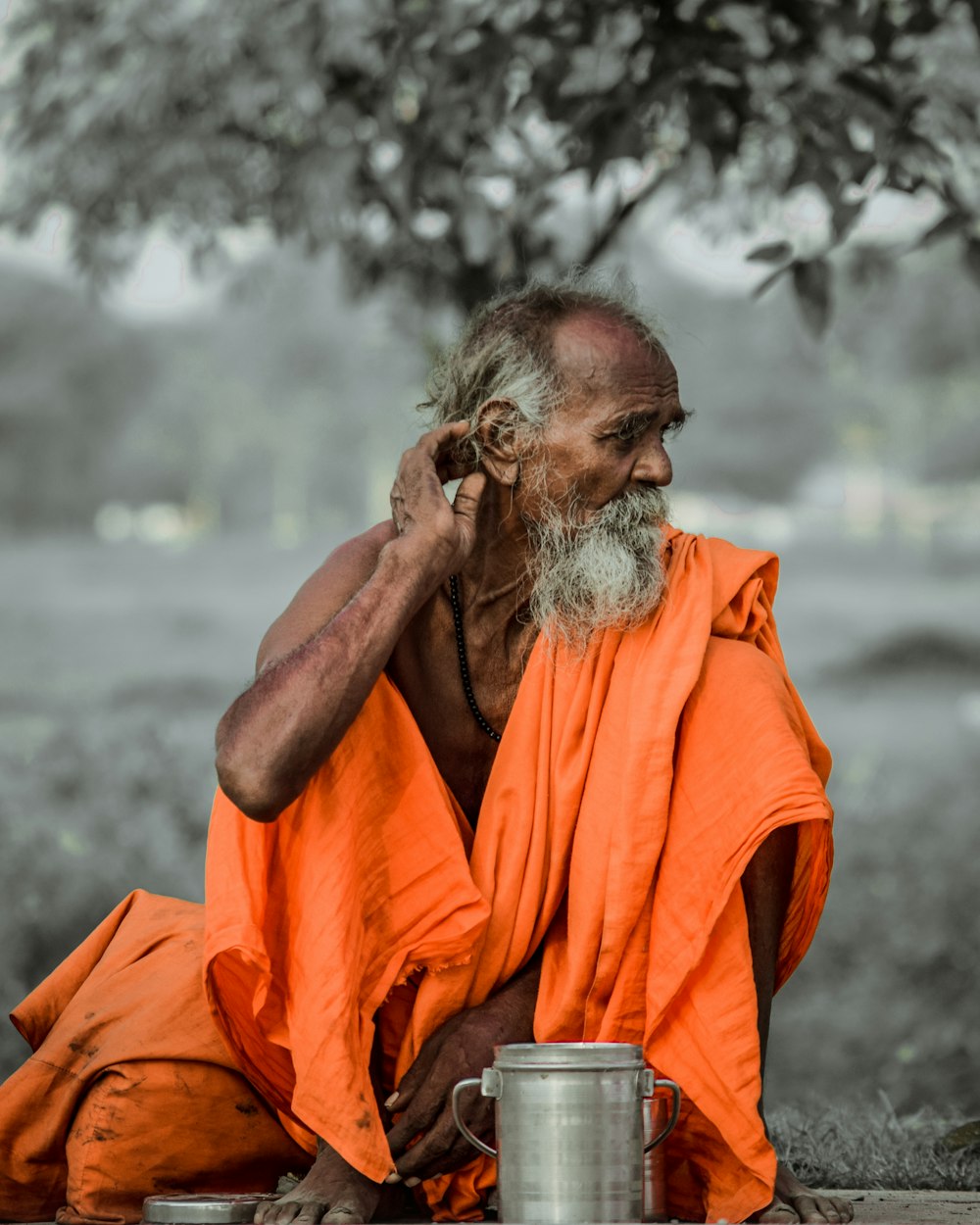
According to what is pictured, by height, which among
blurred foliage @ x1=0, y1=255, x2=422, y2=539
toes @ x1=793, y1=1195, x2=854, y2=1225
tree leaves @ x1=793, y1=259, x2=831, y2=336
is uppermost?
blurred foliage @ x1=0, y1=255, x2=422, y2=539

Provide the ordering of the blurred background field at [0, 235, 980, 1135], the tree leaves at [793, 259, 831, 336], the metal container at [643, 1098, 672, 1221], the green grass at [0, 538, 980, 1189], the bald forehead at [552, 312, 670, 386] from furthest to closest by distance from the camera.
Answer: the blurred background field at [0, 235, 980, 1135] < the green grass at [0, 538, 980, 1189] < the tree leaves at [793, 259, 831, 336] < the bald forehead at [552, 312, 670, 386] < the metal container at [643, 1098, 672, 1221]

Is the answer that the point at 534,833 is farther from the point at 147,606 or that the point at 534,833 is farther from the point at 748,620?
the point at 147,606

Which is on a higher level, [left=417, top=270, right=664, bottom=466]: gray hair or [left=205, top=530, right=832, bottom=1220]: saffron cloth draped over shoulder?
[left=417, top=270, right=664, bottom=466]: gray hair

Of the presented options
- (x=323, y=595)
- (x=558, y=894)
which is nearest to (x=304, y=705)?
(x=323, y=595)

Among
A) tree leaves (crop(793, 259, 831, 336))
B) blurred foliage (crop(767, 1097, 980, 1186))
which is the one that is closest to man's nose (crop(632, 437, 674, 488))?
tree leaves (crop(793, 259, 831, 336))

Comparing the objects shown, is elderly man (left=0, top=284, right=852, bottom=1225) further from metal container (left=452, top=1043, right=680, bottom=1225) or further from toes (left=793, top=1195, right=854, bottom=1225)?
metal container (left=452, top=1043, right=680, bottom=1225)

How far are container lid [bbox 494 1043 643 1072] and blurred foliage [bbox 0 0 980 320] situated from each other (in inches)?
85.8

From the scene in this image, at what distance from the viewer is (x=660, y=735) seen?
3242 mm

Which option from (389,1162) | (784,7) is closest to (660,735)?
(389,1162)

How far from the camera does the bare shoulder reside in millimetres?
3317

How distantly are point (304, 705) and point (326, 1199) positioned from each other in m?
0.84

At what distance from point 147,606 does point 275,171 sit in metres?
4.38

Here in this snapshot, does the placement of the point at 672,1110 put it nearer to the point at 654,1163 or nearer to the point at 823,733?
the point at 654,1163

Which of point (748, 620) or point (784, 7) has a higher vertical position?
point (784, 7)
